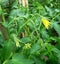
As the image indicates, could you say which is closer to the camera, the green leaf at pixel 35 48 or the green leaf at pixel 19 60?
the green leaf at pixel 19 60

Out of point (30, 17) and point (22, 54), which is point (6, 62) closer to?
point (22, 54)

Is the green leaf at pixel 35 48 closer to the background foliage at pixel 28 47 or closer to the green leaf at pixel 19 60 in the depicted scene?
the background foliage at pixel 28 47

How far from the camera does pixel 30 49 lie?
1765mm

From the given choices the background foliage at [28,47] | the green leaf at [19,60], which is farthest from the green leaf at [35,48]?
the green leaf at [19,60]

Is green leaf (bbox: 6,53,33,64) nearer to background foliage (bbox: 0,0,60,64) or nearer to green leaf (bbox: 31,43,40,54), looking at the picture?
background foliage (bbox: 0,0,60,64)

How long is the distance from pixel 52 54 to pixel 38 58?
108 mm

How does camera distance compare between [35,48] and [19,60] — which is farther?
[35,48]

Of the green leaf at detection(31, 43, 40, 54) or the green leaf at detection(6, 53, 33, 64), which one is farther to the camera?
the green leaf at detection(31, 43, 40, 54)

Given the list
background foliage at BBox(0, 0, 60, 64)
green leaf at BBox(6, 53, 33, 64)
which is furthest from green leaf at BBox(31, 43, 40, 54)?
green leaf at BBox(6, 53, 33, 64)

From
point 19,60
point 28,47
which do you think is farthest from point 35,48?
point 19,60

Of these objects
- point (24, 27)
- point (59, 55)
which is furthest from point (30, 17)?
point (59, 55)

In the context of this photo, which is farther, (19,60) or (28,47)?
(28,47)

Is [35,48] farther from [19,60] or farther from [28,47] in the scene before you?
[19,60]

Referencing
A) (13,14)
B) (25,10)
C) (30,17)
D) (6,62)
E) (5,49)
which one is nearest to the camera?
(6,62)
